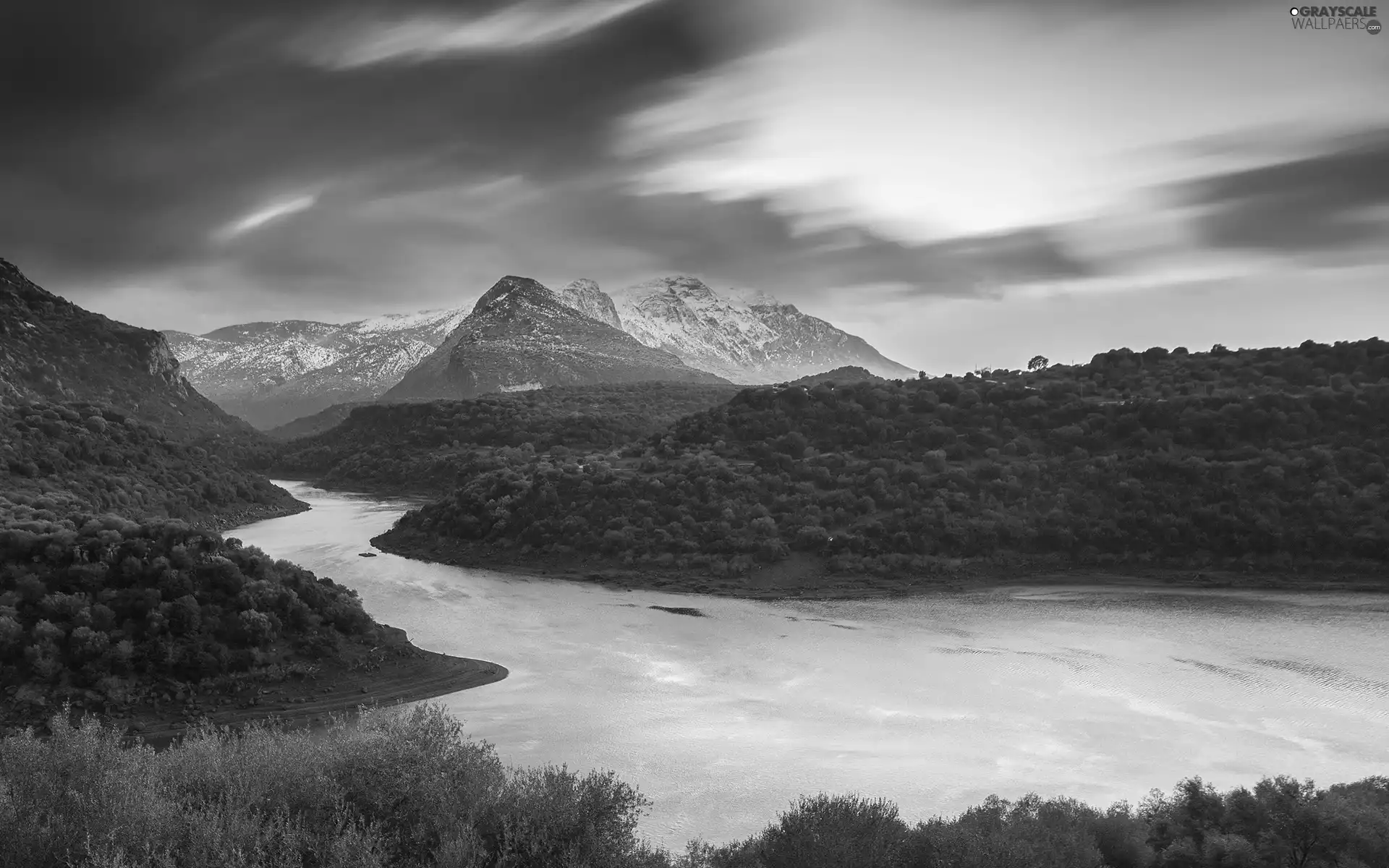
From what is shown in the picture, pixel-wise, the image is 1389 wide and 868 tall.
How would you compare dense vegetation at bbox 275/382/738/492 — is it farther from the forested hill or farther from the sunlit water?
the sunlit water

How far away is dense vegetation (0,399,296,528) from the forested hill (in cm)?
2244

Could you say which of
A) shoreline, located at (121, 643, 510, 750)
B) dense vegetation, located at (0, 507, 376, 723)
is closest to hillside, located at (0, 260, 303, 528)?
dense vegetation, located at (0, 507, 376, 723)

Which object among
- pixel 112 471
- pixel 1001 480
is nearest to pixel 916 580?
pixel 1001 480

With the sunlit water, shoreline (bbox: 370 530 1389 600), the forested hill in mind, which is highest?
the forested hill

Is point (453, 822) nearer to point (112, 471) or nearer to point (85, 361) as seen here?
point (112, 471)

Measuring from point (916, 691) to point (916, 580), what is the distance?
24.2 meters

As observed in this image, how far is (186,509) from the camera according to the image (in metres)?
85.7

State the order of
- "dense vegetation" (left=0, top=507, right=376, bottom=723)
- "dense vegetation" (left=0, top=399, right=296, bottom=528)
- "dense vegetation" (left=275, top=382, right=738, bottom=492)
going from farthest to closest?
"dense vegetation" (left=275, top=382, right=738, bottom=492) → "dense vegetation" (left=0, top=399, right=296, bottom=528) → "dense vegetation" (left=0, top=507, right=376, bottom=723)

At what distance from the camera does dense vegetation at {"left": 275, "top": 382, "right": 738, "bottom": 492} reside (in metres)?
129

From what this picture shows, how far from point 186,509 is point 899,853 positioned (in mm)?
84869

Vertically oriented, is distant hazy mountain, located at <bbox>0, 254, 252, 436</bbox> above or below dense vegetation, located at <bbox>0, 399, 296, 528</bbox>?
above

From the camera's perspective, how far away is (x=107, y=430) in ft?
288

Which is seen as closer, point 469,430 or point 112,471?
point 112,471

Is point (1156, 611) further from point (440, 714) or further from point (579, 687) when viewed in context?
point (440, 714)
